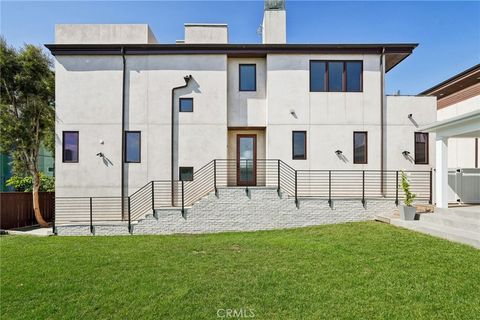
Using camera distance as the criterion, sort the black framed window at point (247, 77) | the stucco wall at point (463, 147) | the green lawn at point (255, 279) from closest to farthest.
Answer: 1. the green lawn at point (255, 279)
2. the black framed window at point (247, 77)
3. the stucco wall at point (463, 147)

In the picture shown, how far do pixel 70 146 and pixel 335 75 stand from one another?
37.2ft

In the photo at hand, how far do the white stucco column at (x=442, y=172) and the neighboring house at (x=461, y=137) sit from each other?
0.79 feet

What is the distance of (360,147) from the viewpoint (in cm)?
1113

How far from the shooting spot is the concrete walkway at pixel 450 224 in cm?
627

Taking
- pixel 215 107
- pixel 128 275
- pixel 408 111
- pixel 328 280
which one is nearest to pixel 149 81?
pixel 215 107

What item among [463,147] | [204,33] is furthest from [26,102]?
[463,147]

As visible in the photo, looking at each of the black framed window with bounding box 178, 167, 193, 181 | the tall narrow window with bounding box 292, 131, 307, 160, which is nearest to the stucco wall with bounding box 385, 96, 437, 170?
the tall narrow window with bounding box 292, 131, 307, 160

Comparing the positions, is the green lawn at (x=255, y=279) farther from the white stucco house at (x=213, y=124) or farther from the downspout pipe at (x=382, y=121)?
the downspout pipe at (x=382, y=121)

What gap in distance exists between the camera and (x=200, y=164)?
11.1 meters

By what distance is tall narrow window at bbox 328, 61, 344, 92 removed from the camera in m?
11.2

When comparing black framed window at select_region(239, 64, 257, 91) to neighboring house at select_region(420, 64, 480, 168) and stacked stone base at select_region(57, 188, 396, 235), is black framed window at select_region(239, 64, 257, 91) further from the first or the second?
neighboring house at select_region(420, 64, 480, 168)

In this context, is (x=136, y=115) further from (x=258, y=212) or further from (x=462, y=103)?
(x=462, y=103)

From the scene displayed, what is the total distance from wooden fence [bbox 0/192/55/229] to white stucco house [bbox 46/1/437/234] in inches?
120

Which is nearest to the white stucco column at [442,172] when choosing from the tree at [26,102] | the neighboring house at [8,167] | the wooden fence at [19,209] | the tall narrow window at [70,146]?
the tall narrow window at [70,146]
